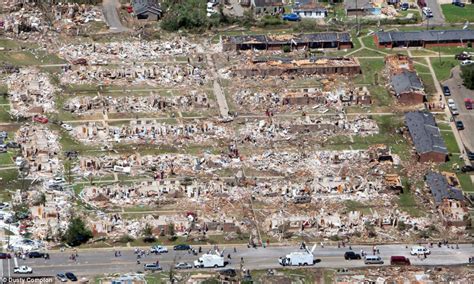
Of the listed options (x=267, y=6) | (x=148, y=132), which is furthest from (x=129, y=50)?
(x=148, y=132)

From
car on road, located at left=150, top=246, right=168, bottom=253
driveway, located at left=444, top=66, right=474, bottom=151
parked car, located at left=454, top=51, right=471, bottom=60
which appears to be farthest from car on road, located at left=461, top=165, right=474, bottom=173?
car on road, located at left=150, top=246, right=168, bottom=253

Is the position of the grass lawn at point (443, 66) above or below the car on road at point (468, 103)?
above

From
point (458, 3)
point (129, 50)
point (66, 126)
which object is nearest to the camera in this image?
point (66, 126)

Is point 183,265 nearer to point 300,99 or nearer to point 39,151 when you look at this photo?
point 39,151

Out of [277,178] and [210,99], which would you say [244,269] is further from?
[210,99]

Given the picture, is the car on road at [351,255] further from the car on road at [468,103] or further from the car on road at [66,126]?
the car on road at [66,126]

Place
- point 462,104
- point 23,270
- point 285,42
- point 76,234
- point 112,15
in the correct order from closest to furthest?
1. point 23,270
2. point 76,234
3. point 462,104
4. point 285,42
5. point 112,15

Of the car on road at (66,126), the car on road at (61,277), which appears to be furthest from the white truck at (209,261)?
the car on road at (66,126)

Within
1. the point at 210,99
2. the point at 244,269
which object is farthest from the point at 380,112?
the point at 244,269
